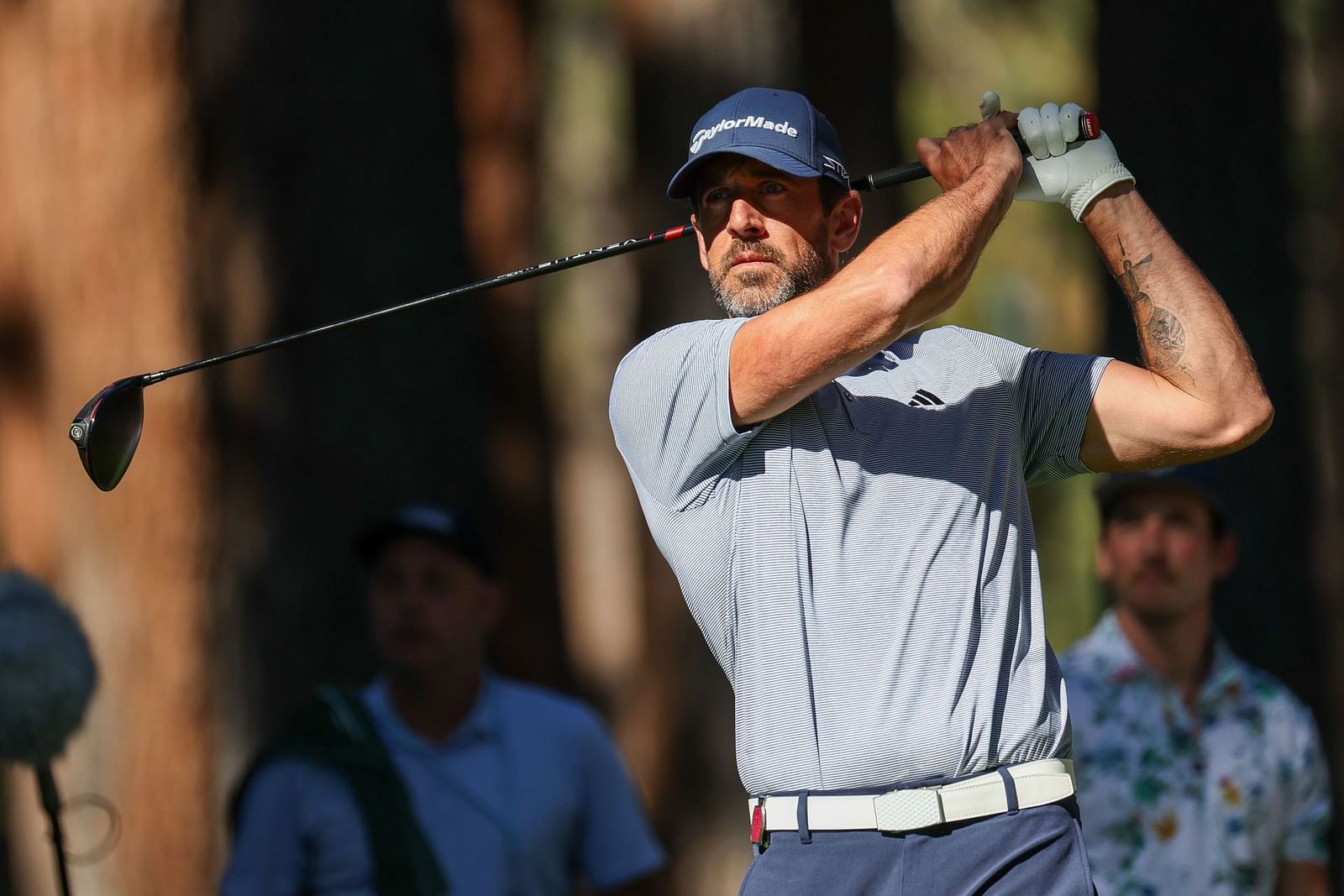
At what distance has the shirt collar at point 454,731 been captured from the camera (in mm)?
5547

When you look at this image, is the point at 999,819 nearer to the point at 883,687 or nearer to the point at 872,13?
the point at 883,687

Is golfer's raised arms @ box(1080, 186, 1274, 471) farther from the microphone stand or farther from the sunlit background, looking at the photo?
the sunlit background

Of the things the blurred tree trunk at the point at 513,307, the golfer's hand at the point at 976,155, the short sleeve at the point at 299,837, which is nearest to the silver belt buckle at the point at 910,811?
the golfer's hand at the point at 976,155

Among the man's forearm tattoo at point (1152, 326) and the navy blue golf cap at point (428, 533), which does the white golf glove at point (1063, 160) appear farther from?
the navy blue golf cap at point (428, 533)

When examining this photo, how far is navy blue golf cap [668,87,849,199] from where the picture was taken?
3625 mm

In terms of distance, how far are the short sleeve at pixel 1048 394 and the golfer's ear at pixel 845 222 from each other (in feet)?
1.04

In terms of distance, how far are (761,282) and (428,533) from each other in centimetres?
255

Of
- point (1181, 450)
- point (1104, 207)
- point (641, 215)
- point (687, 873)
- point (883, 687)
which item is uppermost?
point (641, 215)

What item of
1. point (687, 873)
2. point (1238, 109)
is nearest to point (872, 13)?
point (1238, 109)

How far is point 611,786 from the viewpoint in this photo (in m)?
5.68

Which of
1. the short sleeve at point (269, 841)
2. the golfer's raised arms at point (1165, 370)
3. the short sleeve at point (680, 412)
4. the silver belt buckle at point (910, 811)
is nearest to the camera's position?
the silver belt buckle at point (910, 811)

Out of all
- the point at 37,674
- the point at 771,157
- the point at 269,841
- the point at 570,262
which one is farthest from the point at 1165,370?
the point at 269,841

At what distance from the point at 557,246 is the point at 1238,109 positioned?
24.6 feet

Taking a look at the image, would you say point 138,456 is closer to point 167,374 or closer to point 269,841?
point 269,841
